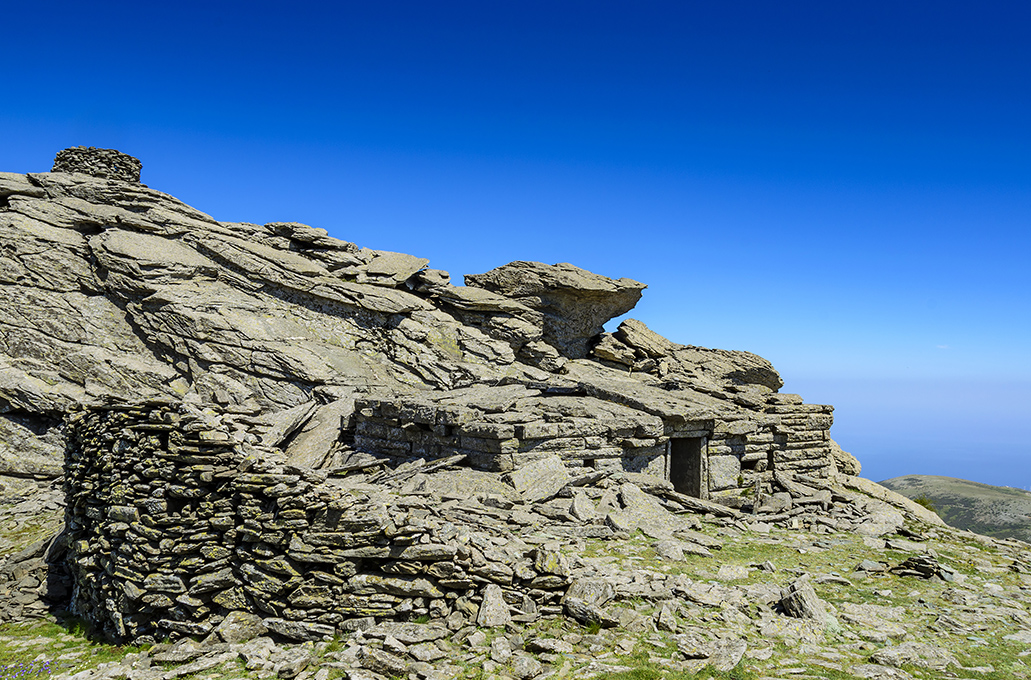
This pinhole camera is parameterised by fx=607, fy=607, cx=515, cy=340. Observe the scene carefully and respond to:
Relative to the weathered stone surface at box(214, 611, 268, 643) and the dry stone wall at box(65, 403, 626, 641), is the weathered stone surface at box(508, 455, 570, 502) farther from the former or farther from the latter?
the weathered stone surface at box(214, 611, 268, 643)

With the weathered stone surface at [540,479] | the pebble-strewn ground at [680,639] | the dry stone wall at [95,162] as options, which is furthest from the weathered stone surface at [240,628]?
the dry stone wall at [95,162]

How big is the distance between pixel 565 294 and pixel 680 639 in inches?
1065

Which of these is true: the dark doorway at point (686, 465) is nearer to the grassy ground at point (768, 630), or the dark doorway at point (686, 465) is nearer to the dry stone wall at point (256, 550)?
the grassy ground at point (768, 630)

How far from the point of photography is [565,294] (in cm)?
3584

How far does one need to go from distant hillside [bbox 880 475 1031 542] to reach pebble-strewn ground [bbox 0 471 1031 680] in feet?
214

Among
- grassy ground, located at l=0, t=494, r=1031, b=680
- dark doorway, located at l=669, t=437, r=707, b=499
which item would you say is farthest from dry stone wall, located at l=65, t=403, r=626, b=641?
dark doorway, located at l=669, t=437, r=707, b=499

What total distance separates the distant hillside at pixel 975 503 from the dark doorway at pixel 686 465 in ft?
191

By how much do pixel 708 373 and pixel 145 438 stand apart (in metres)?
29.3

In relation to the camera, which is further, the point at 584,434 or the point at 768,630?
the point at 584,434

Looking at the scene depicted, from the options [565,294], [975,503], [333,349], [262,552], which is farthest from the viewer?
[975,503]

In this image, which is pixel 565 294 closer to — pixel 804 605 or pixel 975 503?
pixel 804 605

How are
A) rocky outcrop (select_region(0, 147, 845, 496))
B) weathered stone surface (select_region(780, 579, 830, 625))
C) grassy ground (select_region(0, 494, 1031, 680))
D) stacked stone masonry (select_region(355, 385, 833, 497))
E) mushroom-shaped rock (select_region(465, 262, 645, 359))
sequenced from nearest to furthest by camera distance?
grassy ground (select_region(0, 494, 1031, 680)), weathered stone surface (select_region(780, 579, 830, 625)), stacked stone masonry (select_region(355, 385, 833, 497)), rocky outcrop (select_region(0, 147, 845, 496)), mushroom-shaped rock (select_region(465, 262, 645, 359))

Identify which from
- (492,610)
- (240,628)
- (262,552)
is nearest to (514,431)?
(492,610)

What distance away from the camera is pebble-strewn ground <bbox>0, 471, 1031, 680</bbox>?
9.36m
